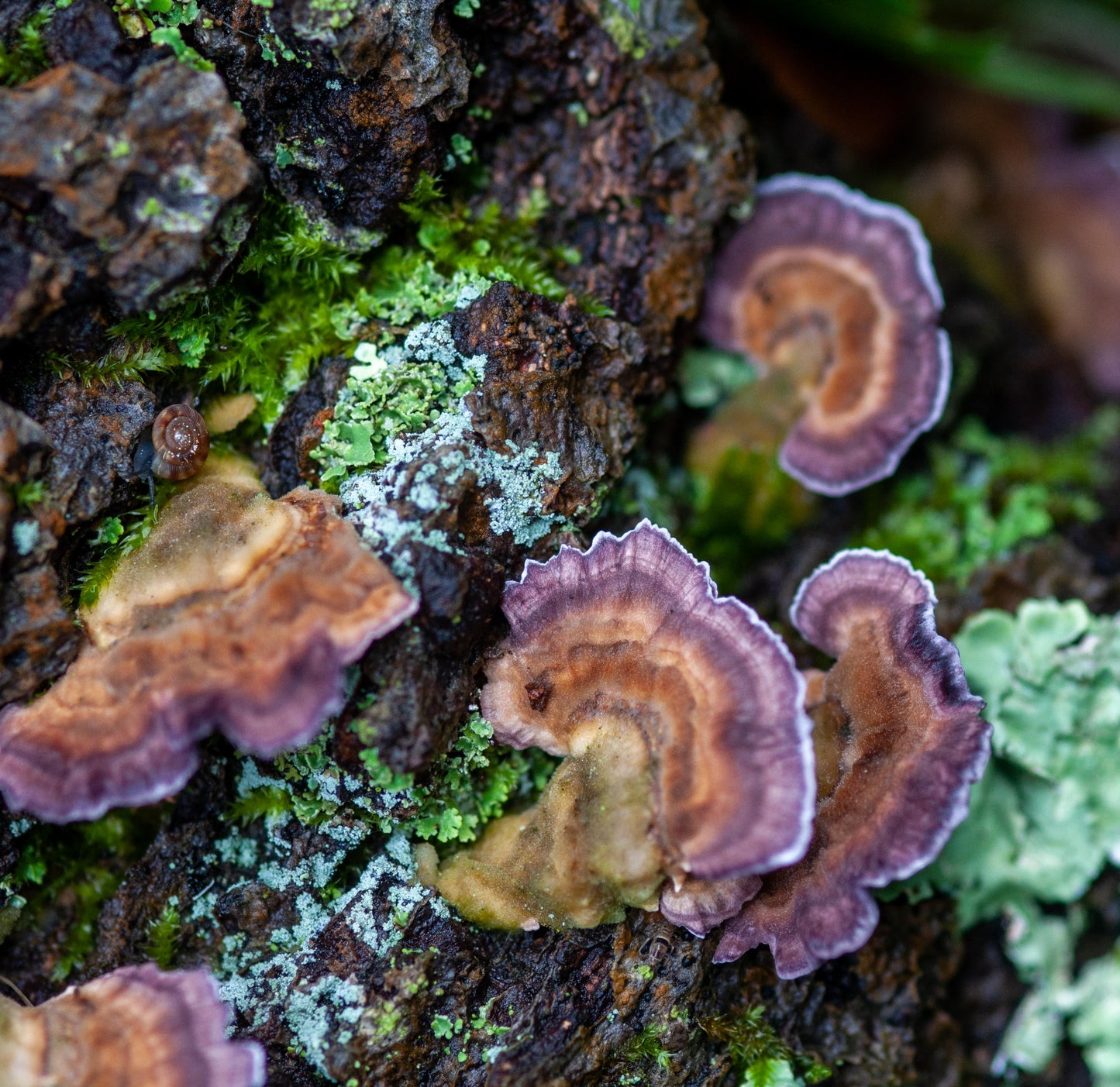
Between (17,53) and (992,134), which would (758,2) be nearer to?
(992,134)

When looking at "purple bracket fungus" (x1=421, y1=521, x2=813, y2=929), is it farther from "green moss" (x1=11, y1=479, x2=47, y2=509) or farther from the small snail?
"green moss" (x1=11, y1=479, x2=47, y2=509)

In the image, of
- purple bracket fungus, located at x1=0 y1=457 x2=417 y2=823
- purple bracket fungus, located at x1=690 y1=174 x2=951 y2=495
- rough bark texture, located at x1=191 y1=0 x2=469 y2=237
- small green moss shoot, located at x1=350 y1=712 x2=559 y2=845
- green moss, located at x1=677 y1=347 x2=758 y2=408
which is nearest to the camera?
purple bracket fungus, located at x1=0 y1=457 x2=417 y2=823

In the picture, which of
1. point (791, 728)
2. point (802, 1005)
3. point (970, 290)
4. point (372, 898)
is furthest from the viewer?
point (970, 290)

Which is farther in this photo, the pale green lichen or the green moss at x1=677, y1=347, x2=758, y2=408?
the green moss at x1=677, y1=347, x2=758, y2=408

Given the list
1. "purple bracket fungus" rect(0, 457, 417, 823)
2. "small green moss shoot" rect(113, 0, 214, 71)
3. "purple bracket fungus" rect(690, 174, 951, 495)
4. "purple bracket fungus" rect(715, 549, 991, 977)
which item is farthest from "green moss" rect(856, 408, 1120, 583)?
"small green moss shoot" rect(113, 0, 214, 71)

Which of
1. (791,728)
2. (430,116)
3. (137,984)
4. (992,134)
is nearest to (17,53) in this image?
(430,116)

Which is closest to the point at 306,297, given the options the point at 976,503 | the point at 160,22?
the point at 160,22

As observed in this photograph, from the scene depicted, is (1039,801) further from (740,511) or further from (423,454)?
(423,454)

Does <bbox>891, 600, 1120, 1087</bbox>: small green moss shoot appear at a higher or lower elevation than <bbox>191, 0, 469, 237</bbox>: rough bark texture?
lower
